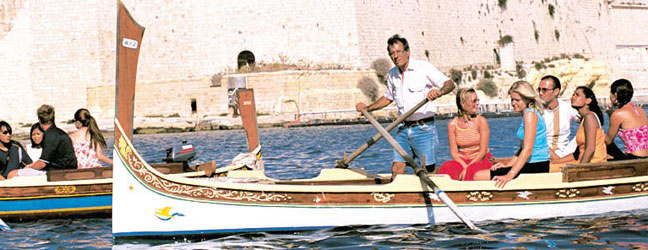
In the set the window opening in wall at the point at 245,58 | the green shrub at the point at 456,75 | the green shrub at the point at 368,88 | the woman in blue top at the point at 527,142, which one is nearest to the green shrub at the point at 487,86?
the green shrub at the point at 456,75

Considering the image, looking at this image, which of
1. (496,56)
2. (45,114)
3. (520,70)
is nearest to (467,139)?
(45,114)

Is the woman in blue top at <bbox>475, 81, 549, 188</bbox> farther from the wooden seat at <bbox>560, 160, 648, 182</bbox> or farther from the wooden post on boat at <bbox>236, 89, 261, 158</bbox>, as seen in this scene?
the wooden post on boat at <bbox>236, 89, 261, 158</bbox>

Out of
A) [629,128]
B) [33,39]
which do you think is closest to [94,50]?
[33,39]

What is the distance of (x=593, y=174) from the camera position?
311 inches

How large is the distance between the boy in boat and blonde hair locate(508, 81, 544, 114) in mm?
5004

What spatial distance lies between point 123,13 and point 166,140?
23710mm

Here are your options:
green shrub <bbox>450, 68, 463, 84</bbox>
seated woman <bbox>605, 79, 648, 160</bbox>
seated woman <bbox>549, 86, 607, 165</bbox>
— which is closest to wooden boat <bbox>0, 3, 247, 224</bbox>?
seated woman <bbox>549, 86, 607, 165</bbox>

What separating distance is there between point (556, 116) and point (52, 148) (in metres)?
5.44

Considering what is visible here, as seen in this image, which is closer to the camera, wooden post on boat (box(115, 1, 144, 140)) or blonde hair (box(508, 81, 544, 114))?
wooden post on boat (box(115, 1, 144, 140))

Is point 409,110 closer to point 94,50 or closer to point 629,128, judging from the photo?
point 629,128

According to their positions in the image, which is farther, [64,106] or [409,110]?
[64,106]

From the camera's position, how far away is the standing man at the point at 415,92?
25.5 feet

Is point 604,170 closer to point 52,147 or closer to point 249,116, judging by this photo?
point 249,116

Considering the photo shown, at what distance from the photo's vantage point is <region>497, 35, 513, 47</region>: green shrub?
147 feet
